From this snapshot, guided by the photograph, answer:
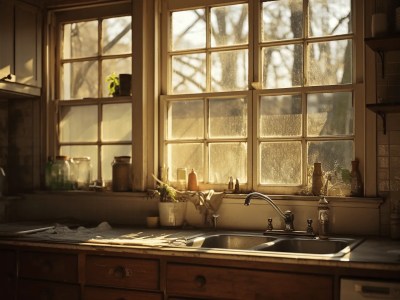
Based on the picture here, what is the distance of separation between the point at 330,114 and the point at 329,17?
62 cm

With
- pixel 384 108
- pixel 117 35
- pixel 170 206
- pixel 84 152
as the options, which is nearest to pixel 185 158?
pixel 170 206

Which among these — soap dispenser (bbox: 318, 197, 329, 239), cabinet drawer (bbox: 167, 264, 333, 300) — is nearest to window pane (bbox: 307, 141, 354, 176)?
soap dispenser (bbox: 318, 197, 329, 239)

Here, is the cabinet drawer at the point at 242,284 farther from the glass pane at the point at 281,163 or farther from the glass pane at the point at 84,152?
the glass pane at the point at 84,152

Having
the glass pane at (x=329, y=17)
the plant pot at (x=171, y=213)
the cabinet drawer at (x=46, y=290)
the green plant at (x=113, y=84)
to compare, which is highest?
the glass pane at (x=329, y=17)

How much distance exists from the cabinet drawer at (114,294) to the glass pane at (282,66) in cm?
156

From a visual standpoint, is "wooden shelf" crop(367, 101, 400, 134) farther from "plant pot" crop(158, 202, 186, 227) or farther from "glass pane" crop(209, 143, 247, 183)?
"plant pot" crop(158, 202, 186, 227)

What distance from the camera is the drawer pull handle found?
2799 millimetres

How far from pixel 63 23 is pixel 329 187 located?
2389mm

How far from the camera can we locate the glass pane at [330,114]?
3.38 metres

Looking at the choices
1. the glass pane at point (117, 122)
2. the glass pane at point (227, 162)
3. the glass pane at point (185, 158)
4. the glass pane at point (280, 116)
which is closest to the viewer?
the glass pane at point (280, 116)

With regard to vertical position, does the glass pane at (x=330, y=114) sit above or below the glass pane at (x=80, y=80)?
below

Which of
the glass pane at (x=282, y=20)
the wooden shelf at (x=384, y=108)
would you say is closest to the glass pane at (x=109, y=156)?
the glass pane at (x=282, y=20)

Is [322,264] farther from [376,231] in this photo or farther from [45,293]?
[45,293]

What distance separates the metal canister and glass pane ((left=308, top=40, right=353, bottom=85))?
1388mm
